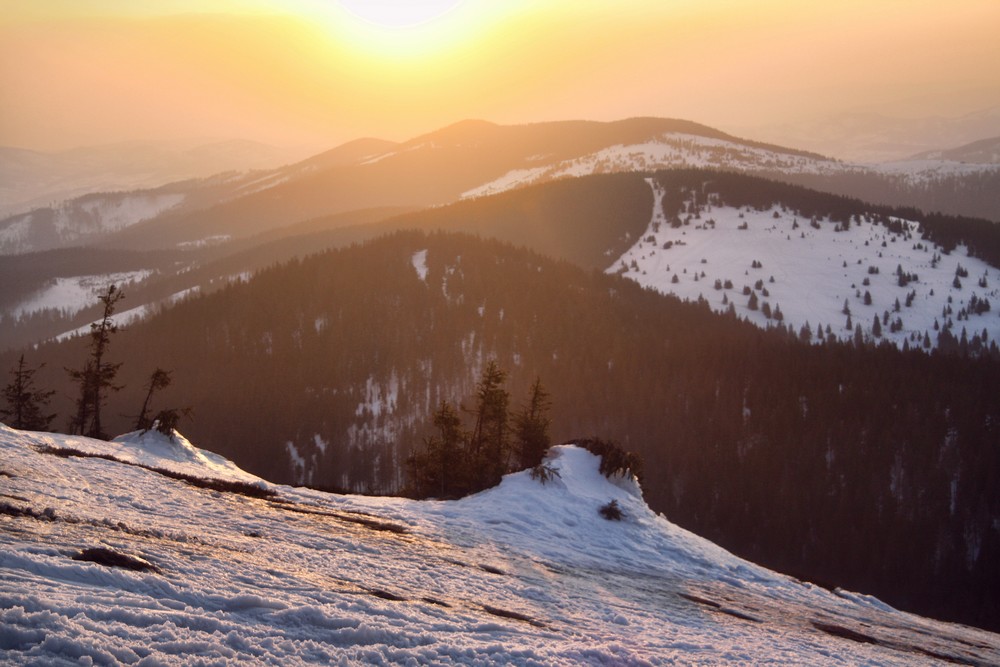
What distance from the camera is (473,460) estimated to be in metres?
37.8

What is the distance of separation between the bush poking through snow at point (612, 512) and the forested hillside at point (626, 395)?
39774 millimetres

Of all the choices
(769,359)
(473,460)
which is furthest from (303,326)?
(473,460)

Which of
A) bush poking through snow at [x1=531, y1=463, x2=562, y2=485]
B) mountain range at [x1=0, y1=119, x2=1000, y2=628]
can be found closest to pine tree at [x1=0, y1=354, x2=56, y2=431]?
bush poking through snow at [x1=531, y1=463, x2=562, y2=485]

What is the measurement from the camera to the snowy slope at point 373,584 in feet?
35.9

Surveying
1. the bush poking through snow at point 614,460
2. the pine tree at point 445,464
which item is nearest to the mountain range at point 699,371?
the pine tree at point 445,464

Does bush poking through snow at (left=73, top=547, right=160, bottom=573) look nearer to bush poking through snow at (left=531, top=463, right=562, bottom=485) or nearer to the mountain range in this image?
bush poking through snow at (left=531, top=463, right=562, bottom=485)

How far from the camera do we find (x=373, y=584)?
1576 centimetres

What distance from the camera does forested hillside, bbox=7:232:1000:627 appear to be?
80.2m

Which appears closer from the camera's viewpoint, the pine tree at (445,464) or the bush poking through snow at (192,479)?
the bush poking through snow at (192,479)

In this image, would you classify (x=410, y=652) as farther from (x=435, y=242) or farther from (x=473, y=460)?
(x=435, y=242)

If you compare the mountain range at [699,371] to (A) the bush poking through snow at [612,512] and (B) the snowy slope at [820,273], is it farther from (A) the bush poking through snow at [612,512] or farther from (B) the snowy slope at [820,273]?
(A) the bush poking through snow at [612,512]

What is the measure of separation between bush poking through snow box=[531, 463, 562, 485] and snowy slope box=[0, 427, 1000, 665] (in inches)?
29.0

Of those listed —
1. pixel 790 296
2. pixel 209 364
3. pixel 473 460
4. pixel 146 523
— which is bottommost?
pixel 209 364

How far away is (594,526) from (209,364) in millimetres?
107700
